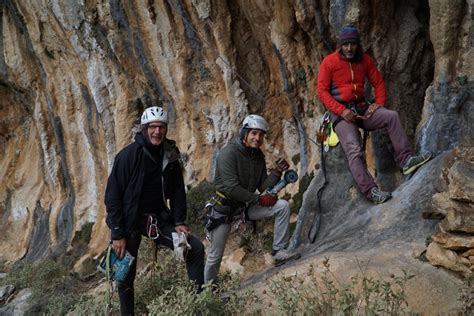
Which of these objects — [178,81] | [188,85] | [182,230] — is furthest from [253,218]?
[178,81]

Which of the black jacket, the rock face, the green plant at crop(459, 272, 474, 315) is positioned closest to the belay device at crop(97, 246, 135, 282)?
the black jacket

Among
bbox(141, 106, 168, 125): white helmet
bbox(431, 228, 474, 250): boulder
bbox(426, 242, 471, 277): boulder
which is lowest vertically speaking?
bbox(426, 242, 471, 277): boulder

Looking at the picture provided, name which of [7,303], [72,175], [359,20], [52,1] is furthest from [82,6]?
[359,20]

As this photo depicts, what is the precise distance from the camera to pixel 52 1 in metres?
16.0

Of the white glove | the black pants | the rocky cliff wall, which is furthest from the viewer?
the rocky cliff wall

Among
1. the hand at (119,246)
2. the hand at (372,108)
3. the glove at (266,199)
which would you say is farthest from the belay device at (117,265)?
the hand at (372,108)

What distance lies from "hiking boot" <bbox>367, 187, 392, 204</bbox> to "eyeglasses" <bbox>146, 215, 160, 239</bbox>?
2839mm

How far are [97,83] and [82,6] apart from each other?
2.38m

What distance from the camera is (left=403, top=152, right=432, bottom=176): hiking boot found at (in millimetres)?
7020

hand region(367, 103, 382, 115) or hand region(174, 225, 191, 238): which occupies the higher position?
hand region(367, 103, 382, 115)

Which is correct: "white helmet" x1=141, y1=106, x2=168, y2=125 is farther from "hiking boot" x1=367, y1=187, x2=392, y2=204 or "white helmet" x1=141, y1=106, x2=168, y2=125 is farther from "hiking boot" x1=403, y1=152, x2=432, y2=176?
"hiking boot" x1=403, y1=152, x2=432, y2=176

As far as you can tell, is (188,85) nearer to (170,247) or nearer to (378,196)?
(378,196)

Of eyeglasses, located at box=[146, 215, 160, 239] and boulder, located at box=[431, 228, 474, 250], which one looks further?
eyeglasses, located at box=[146, 215, 160, 239]

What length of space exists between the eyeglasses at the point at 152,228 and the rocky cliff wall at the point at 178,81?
3.51m
